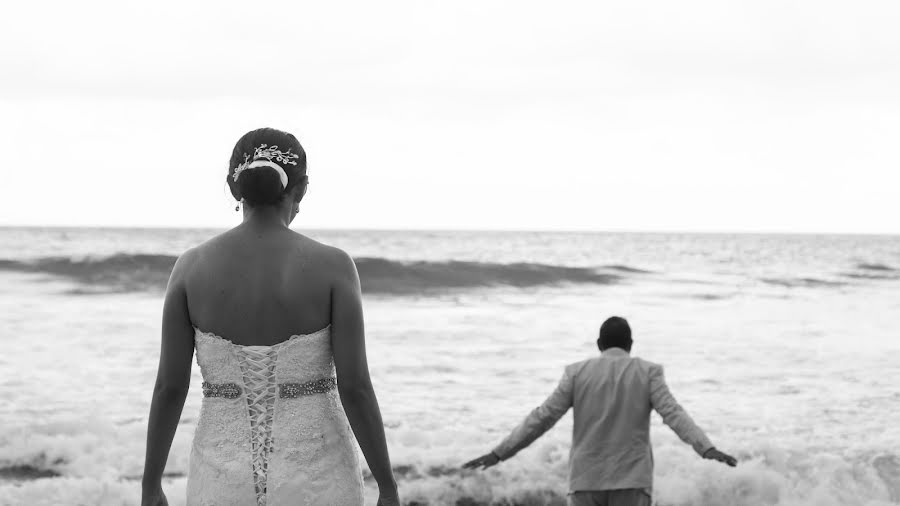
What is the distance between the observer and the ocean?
25.0 ft

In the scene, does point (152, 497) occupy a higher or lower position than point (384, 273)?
higher

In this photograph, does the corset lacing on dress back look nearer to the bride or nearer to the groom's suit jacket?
the bride

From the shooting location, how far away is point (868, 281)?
34.8m

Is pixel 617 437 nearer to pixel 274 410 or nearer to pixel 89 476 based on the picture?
pixel 274 410

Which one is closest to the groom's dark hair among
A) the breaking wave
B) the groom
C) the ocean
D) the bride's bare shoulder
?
the groom

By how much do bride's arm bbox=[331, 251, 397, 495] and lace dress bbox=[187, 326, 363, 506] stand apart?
0.04 m

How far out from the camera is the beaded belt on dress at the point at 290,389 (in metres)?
2.30

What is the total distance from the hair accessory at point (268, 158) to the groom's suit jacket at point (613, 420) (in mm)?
2691

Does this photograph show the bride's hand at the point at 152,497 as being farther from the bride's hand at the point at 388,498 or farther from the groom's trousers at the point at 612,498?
the groom's trousers at the point at 612,498

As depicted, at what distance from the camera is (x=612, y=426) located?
458 centimetres

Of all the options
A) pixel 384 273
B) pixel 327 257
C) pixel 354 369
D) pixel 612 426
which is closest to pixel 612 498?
pixel 612 426

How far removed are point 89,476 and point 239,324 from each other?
20.0 feet

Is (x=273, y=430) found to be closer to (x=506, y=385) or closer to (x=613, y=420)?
(x=613, y=420)

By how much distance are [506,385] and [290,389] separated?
9.58 metres
